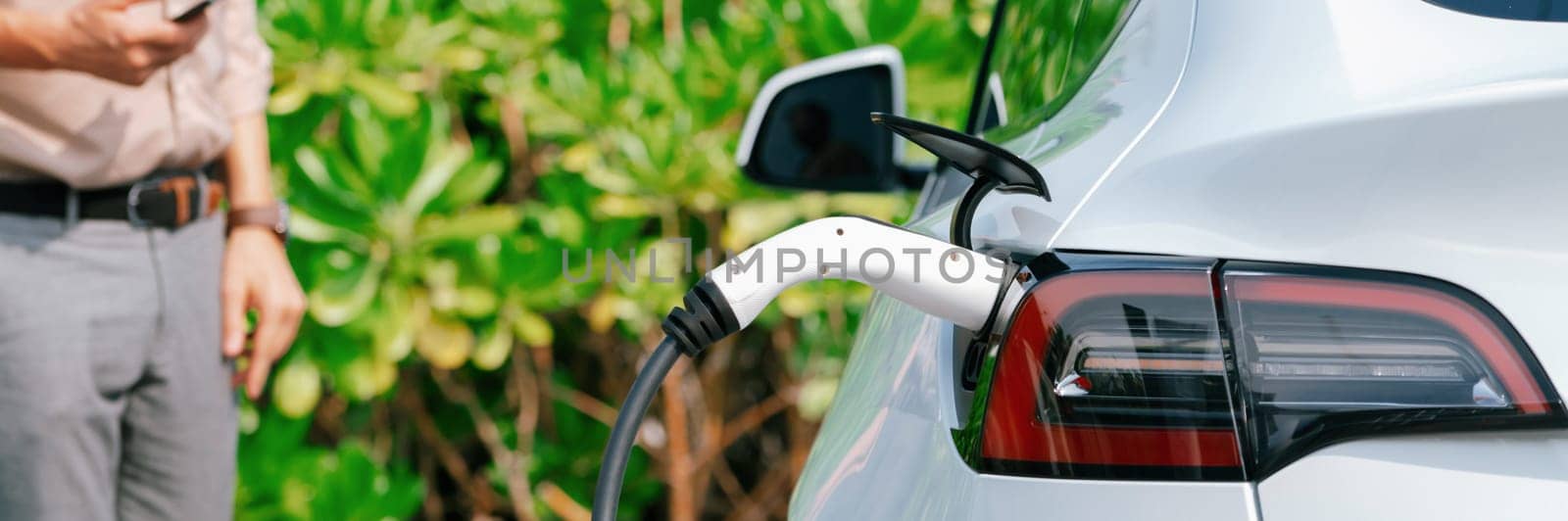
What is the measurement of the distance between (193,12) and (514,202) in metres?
1.89

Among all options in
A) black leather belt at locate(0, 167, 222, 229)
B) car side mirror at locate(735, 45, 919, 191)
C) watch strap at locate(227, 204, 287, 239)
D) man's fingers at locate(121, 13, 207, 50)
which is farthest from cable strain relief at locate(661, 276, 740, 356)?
watch strap at locate(227, 204, 287, 239)

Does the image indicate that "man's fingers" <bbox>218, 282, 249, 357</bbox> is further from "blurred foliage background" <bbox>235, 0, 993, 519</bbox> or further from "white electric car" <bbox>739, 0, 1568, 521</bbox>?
"white electric car" <bbox>739, 0, 1568, 521</bbox>

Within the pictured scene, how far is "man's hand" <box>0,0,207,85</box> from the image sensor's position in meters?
1.64

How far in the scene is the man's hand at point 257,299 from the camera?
1988mm

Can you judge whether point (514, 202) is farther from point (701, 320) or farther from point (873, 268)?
point (873, 268)

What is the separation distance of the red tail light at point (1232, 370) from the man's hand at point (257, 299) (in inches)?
56.5

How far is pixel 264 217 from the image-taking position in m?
2.03

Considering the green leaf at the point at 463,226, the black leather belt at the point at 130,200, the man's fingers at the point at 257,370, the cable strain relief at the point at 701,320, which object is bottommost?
the cable strain relief at the point at 701,320

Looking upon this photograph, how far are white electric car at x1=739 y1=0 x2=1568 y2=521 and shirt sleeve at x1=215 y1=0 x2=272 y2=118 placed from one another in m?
1.46

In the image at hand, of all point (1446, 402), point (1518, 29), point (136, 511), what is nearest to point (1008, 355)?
point (1446, 402)

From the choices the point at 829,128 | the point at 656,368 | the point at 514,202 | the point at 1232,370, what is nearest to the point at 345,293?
the point at 514,202

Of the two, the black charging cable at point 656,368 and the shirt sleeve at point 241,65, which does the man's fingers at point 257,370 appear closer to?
the shirt sleeve at point 241,65

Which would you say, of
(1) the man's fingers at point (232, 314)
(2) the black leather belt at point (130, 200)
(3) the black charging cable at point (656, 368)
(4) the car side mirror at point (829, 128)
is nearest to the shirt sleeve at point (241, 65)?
(2) the black leather belt at point (130, 200)

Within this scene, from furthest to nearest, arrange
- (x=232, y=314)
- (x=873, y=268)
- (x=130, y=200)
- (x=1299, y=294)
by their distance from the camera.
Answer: (x=232, y=314) < (x=130, y=200) < (x=873, y=268) < (x=1299, y=294)
